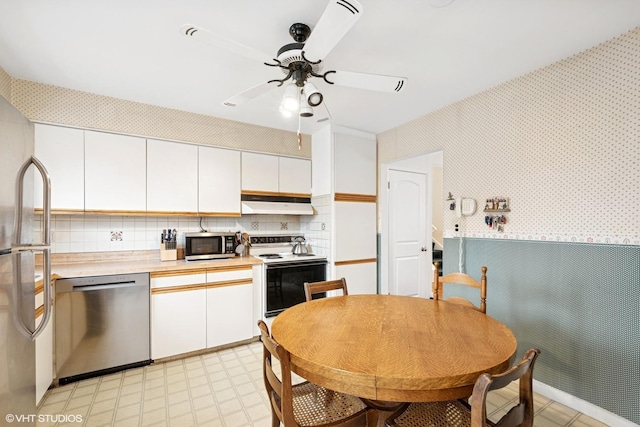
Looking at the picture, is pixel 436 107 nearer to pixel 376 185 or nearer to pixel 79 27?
pixel 376 185

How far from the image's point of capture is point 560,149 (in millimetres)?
2084

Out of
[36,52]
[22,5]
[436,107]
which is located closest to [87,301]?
[36,52]

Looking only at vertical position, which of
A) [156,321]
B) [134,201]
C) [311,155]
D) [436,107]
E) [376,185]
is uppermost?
[436,107]

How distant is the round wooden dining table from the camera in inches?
40.1

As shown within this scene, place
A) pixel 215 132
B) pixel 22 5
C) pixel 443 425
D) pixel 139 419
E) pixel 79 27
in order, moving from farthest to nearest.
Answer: pixel 215 132, pixel 139 419, pixel 79 27, pixel 22 5, pixel 443 425

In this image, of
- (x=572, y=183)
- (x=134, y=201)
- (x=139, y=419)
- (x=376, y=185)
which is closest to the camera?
(x=139, y=419)

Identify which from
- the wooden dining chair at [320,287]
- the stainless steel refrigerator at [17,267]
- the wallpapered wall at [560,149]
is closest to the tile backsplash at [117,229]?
the stainless steel refrigerator at [17,267]

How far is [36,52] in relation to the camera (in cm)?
200

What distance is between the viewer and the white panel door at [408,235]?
387 cm

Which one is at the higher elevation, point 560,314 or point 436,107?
point 436,107

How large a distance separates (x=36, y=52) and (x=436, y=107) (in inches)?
131

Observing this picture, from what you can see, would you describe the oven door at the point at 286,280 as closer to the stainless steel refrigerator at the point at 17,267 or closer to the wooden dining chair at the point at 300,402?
the wooden dining chair at the point at 300,402

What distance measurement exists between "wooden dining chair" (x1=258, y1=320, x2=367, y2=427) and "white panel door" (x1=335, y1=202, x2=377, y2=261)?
6.68ft

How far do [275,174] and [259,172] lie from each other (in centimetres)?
21
